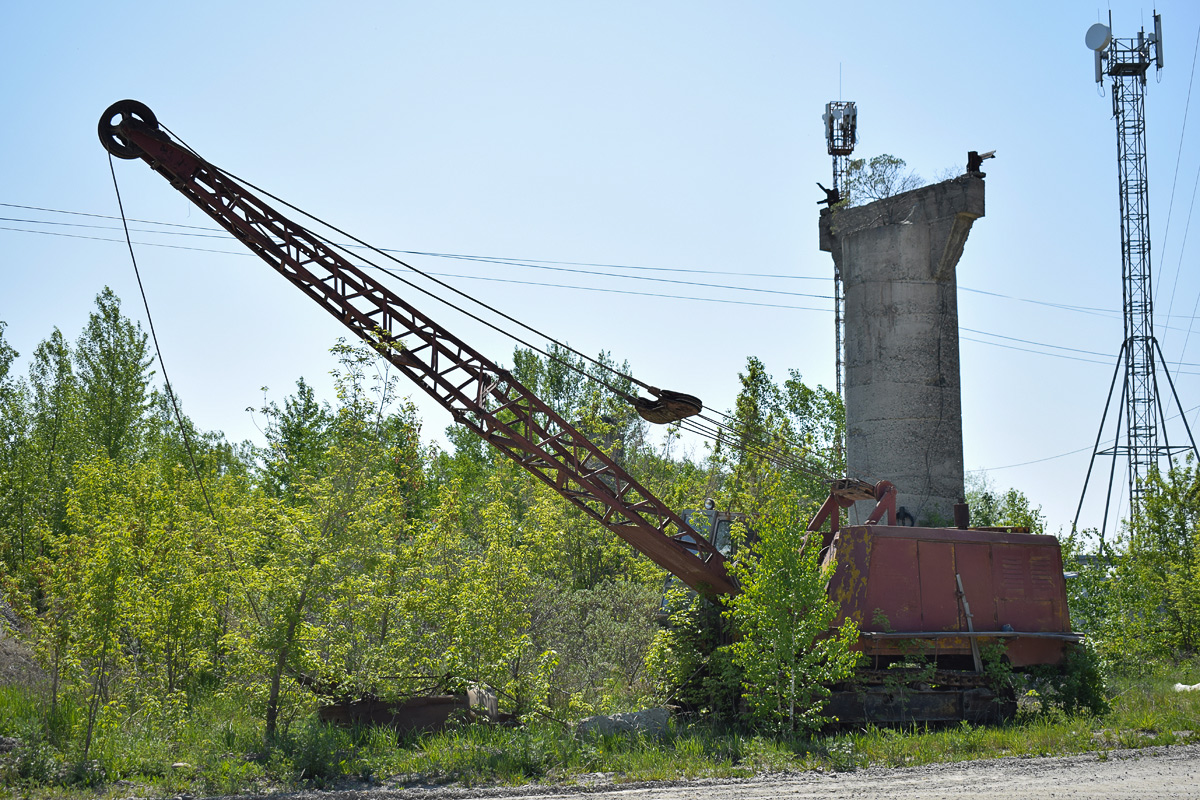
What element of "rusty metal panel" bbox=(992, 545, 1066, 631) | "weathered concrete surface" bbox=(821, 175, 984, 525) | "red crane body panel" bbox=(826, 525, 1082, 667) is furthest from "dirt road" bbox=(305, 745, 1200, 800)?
"weathered concrete surface" bbox=(821, 175, 984, 525)

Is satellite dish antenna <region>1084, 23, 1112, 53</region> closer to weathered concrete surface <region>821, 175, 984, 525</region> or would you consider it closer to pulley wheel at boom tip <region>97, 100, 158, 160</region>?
weathered concrete surface <region>821, 175, 984, 525</region>

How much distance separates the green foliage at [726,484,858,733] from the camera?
514 inches

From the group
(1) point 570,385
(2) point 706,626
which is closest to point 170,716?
(2) point 706,626

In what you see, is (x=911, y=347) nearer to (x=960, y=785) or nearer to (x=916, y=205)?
(x=916, y=205)

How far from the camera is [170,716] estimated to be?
1416 cm


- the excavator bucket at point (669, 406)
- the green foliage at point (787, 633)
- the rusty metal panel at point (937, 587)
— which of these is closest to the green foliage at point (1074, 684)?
the rusty metal panel at point (937, 587)

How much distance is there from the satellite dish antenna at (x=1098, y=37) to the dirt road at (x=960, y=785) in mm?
27607

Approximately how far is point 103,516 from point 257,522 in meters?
7.28

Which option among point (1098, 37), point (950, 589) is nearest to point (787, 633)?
point (950, 589)

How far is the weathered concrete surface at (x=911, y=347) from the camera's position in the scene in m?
23.3

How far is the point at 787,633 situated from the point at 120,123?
12948 mm

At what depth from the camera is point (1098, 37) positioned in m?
31.8

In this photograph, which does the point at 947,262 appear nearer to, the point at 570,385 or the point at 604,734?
the point at 604,734

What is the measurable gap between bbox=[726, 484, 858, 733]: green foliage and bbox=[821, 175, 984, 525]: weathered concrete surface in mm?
10784
